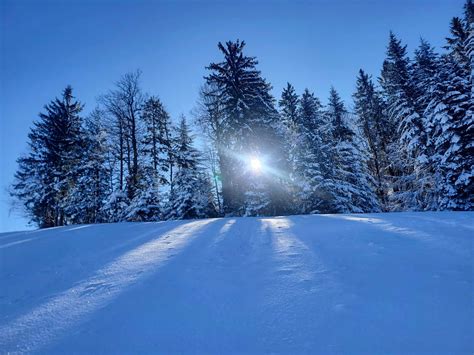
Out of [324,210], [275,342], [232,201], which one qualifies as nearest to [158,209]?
[232,201]

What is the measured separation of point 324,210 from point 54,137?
19628 mm

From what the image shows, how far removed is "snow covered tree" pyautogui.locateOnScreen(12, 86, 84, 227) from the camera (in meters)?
17.8

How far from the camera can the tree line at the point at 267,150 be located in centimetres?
1246

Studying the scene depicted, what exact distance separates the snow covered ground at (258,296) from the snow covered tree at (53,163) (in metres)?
16.4

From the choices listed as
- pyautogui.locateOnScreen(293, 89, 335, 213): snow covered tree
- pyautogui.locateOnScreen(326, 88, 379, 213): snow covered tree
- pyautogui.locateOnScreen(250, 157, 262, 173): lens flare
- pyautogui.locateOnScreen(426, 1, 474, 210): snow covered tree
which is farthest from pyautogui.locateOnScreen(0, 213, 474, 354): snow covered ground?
pyautogui.locateOnScreen(326, 88, 379, 213): snow covered tree

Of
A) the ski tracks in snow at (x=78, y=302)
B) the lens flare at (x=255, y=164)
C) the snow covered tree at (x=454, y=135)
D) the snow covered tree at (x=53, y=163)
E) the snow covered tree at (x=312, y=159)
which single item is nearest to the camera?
the ski tracks in snow at (x=78, y=302)

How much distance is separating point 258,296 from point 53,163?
20.8 metres

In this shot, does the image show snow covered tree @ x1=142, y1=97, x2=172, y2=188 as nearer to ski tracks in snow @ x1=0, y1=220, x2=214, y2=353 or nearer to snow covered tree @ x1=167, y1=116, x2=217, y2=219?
snow covered tree @ x1=167, y1=116, x2=217, y2=219

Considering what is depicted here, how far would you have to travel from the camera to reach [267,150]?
46.0 ft

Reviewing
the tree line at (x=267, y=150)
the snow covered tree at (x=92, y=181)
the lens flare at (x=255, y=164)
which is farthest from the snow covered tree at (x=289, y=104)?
the snow covered tree at (x=92, y=181)

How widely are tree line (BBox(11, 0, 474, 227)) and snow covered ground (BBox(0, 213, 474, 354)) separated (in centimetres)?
974

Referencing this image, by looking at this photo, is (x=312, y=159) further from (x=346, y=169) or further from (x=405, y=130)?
(x=405, y=130)

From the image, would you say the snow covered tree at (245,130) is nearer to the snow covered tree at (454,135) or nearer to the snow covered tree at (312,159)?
the snow covered tree at (312,159)

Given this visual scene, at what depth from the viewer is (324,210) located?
568 inches
